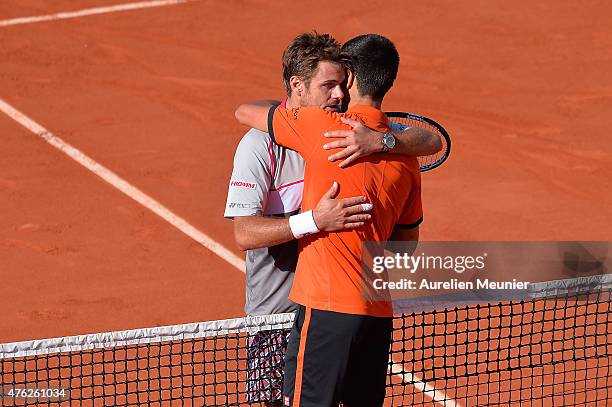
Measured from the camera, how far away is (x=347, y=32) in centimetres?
1784

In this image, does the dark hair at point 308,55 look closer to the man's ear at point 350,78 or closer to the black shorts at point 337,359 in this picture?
the man's ear at point 350,78

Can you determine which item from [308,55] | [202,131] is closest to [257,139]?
[308,55]

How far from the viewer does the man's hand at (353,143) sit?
5.55 meters

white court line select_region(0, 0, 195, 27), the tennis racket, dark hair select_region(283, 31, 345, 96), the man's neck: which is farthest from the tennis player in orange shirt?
white court line select_region(0, 0, 195, 27)

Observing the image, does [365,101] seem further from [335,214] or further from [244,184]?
[244,184]

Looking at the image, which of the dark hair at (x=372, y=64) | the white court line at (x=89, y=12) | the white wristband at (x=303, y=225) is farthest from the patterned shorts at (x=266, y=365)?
the white court line at (x=89, y=12)

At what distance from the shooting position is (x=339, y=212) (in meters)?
5.51

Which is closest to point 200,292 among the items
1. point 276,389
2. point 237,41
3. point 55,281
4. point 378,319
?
point 55,281

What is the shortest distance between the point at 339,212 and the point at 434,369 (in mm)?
2272

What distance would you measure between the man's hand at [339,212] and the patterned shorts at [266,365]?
121 cm

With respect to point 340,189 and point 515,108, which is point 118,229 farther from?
point 340,189

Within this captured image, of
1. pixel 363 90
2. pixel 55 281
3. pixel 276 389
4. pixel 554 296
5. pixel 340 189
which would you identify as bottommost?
pixel 55 281

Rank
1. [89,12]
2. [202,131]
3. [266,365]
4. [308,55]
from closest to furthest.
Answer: [308,55], [266,365], [202,131], [89,12]

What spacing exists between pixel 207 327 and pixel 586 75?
11118 millimetres
